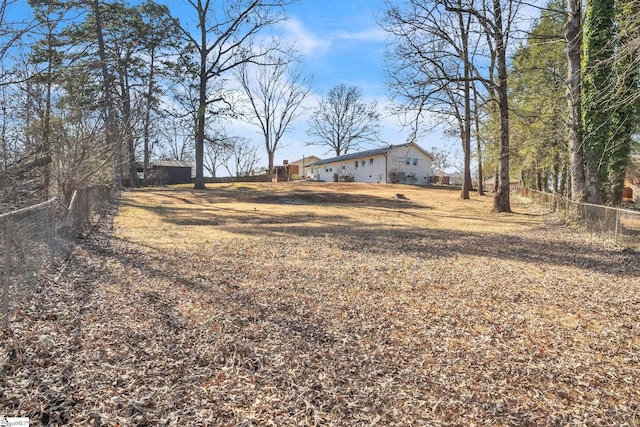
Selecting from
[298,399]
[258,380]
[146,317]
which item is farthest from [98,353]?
[298,399]

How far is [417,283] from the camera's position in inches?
229

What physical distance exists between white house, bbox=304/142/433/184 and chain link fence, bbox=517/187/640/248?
27539 millimetres

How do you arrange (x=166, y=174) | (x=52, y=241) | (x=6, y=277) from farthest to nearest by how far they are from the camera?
(x=166, y=174) < (x=52, y=241) < (x=6, y=277)

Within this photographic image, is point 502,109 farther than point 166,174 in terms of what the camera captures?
No

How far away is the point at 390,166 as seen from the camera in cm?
4081

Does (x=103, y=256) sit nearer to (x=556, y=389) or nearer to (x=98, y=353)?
(x=98, y=353)

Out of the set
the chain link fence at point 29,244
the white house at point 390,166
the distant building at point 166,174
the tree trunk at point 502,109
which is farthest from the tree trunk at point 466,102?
the distant building at point 166,174

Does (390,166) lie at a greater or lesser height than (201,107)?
lesser

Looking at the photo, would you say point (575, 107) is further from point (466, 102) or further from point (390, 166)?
point (390, 166)

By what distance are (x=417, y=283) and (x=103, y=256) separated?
18.0 feet

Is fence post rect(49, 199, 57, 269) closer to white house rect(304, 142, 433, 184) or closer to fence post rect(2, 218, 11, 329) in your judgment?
fence post rect(2, 218, 11, 329)

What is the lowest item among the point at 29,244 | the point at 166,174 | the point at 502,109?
the point at 29,244

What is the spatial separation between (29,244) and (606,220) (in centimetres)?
1121

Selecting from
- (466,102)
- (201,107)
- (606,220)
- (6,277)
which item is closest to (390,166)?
(466,102)
